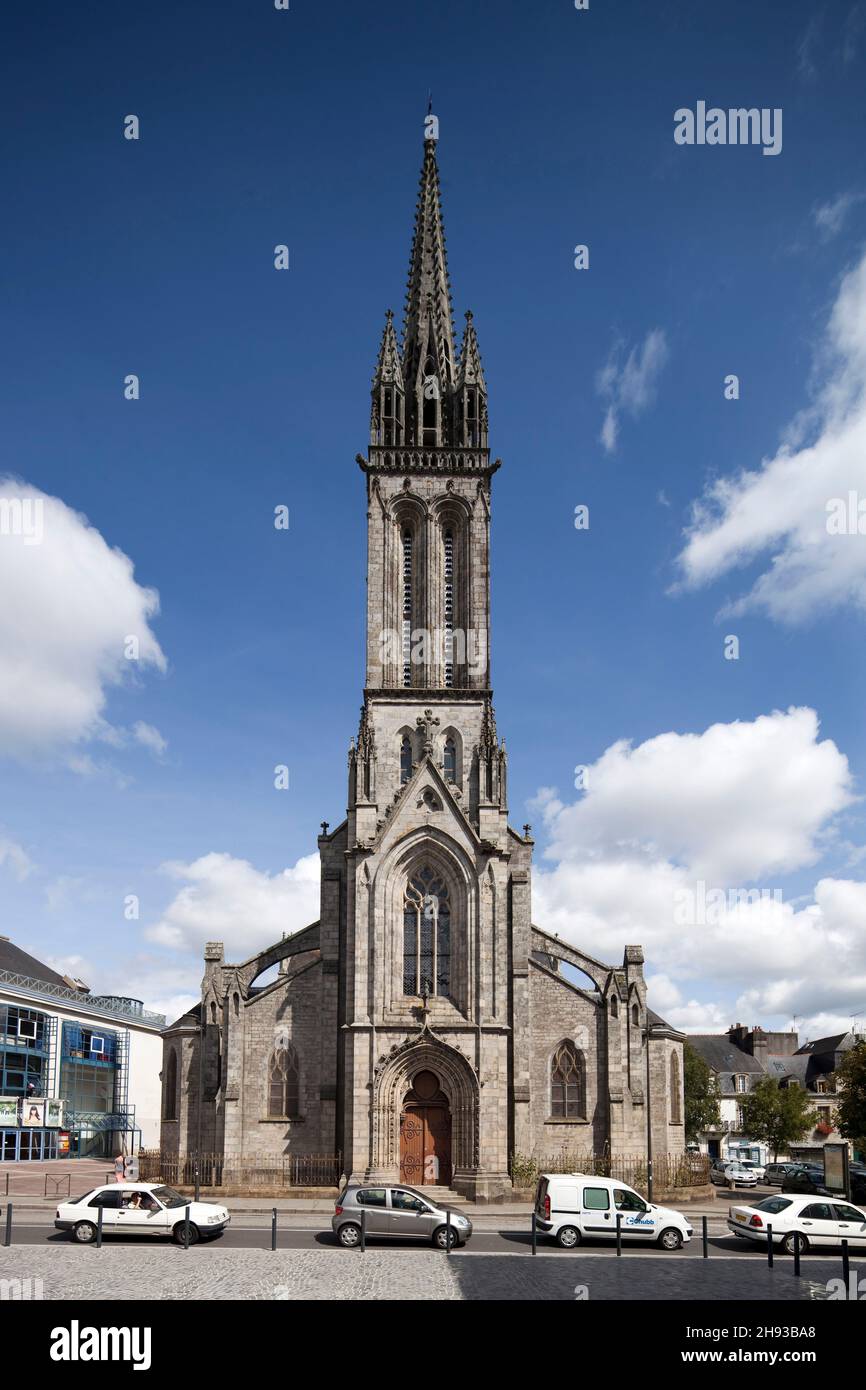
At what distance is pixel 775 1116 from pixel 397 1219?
1891 inches

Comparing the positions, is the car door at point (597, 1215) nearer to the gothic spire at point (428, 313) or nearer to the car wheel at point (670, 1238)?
the car wheel at point (670, 1238)

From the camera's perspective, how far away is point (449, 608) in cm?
4822

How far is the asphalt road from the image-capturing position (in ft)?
81.0

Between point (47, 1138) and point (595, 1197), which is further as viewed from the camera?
point (47, 1138)

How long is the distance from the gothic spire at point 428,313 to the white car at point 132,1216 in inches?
1280

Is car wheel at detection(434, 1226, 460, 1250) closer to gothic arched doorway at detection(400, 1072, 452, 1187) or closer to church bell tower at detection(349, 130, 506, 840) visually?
gothic arched doorway at detection(400, 1072, 452, 1187)

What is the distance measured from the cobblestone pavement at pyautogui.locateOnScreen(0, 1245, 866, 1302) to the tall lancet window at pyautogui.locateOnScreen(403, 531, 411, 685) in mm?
25878

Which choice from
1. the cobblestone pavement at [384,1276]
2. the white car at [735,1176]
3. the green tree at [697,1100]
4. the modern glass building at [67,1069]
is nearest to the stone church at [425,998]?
the white car at [735,1176]

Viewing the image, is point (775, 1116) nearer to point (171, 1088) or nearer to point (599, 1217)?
point (171, 1088)
